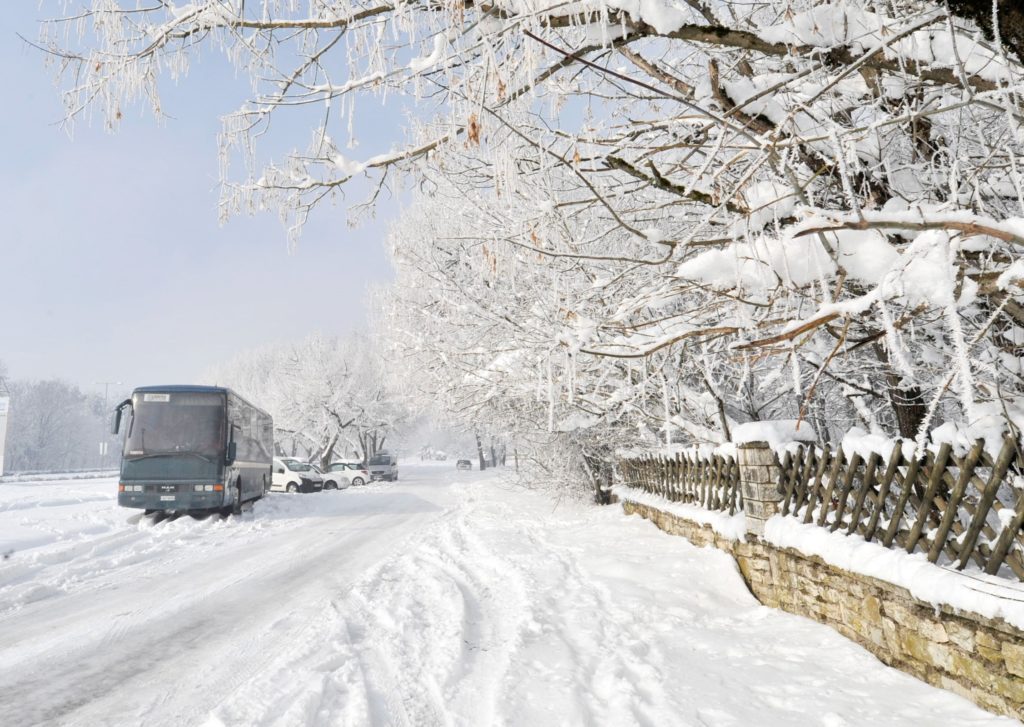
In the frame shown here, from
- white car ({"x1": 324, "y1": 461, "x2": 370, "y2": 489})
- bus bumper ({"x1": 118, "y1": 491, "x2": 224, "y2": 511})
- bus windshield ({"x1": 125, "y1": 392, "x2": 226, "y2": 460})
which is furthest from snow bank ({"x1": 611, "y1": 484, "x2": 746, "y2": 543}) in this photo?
white car ({"x1": 324, "y1": 461, "x2": 370, "y2": 489})

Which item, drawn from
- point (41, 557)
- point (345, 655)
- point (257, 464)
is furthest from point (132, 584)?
point (257, 464)

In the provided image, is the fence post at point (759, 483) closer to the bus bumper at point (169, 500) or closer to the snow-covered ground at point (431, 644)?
the snow-covered ground at point (431, 644)

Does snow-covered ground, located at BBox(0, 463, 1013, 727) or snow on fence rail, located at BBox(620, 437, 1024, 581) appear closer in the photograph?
snow on fence rail, located at BBox(620, 437, 1024, 581)

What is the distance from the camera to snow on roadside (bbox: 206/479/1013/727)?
3.27 meters

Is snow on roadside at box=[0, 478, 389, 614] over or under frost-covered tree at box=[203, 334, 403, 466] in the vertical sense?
under

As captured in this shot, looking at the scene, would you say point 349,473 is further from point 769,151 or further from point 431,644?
point 769,151

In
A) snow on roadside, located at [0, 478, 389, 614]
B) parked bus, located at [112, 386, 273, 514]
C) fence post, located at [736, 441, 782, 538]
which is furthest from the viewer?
parked bus, located at [112, 386, 273, 514]

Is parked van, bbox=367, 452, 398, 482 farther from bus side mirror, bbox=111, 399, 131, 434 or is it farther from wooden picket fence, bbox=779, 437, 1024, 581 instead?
wooden picket fence, bbox=779, 437, 1024, 581

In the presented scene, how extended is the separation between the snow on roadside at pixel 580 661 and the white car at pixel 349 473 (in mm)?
24579

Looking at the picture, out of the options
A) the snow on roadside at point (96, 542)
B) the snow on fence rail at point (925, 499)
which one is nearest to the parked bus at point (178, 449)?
the snow on roadside at point (96, 542)

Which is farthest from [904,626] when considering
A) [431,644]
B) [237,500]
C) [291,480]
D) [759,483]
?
[291,480]

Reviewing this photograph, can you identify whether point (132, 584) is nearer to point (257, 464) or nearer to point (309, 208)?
point (309, 208)

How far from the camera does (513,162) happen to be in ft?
9.46

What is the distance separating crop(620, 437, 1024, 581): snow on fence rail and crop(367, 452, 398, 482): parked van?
34.1m
